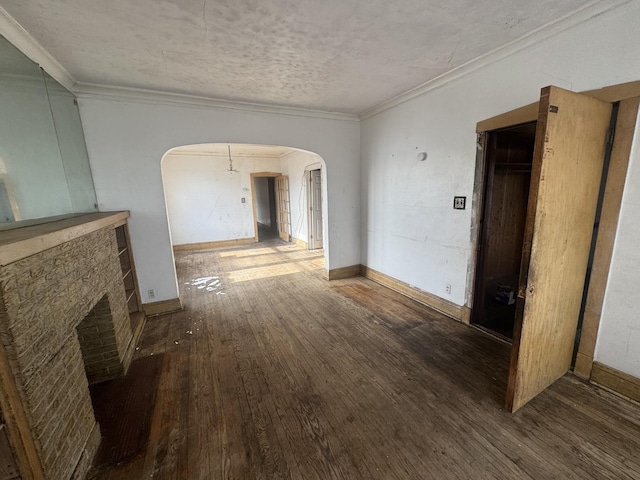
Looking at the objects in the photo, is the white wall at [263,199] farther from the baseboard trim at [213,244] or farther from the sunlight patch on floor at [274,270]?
the sunlight patch on floor at [274,270]

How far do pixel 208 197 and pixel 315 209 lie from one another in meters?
3.00

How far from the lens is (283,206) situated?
8.00 meters

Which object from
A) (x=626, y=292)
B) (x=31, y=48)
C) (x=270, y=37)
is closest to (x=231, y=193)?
(x=31, y=48)

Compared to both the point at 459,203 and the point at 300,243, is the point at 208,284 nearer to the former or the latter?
the point at 300,243

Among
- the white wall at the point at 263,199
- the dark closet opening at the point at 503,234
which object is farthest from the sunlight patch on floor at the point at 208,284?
the white wall at the point at 263,199

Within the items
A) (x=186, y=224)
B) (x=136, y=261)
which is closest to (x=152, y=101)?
(x=136, y=261)

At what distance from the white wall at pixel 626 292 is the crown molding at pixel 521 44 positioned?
2.71ft

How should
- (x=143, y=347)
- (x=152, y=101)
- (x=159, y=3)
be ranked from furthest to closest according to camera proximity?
(x=152, y=101), (x=143, y=347), (x=159, y=3)

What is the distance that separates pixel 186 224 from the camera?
6855mm

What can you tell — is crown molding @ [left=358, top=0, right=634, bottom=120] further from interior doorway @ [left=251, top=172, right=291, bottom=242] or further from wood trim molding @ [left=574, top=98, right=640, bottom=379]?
interior doorway @ [left=251, top=172, right=291, bottom=242]

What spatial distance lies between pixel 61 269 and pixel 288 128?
121 inches

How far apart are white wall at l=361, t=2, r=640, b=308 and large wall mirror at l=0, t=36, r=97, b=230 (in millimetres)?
3633

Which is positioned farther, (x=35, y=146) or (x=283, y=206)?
(x=283, y=206)

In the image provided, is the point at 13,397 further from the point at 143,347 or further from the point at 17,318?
the point at 143,347
